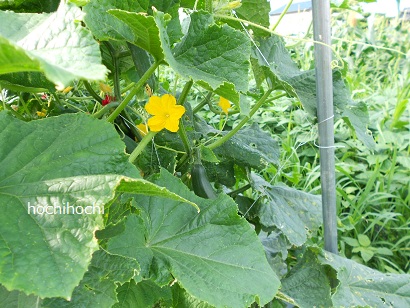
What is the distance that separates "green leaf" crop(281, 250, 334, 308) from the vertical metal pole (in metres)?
0.13

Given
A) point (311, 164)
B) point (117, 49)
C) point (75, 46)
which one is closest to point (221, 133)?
point (117, 49)

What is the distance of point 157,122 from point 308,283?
0.61 metres

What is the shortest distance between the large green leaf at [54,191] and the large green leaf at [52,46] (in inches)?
6.6

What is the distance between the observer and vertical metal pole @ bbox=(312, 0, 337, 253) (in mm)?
1039

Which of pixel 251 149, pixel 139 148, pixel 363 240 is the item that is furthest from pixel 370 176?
pixel 139 148

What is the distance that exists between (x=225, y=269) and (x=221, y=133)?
453mm

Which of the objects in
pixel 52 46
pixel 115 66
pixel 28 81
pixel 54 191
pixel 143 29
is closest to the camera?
pixel 52 46

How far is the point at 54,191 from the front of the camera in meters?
0.60

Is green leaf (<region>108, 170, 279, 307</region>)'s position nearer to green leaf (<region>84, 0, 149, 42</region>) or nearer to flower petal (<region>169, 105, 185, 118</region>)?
flower petal (<region>169, 105, 185, 118</region>)

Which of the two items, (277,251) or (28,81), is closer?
(28,81)

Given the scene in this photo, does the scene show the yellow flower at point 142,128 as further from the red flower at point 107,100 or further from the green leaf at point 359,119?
the green leaf at point 359,119

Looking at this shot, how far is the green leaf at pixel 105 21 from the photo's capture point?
0.73m

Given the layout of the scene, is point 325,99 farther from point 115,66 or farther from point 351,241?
point 351,241

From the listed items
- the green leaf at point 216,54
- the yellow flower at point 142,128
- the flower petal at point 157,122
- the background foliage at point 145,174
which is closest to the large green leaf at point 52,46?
the background foliage at point 145,174
